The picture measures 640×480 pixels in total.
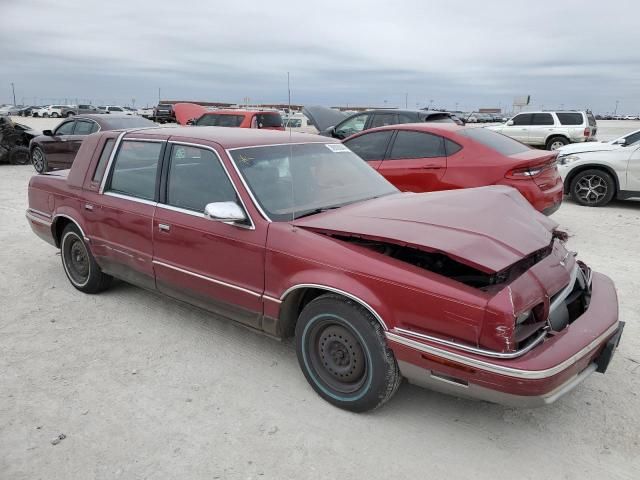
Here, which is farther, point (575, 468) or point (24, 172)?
point (24, 172)

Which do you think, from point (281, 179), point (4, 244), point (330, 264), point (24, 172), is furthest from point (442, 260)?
point (24, 172)

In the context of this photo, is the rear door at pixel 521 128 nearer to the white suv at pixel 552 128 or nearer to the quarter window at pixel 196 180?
the white suv at pixel 552 128

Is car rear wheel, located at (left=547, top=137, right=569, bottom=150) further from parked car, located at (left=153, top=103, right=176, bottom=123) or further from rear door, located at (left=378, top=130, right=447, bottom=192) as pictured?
parked car, located at (left=153, top=103, right=176, bottom=123)

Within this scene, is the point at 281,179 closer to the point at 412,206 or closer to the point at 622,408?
the point at 412,206

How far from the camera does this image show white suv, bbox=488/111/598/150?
58.4 feet

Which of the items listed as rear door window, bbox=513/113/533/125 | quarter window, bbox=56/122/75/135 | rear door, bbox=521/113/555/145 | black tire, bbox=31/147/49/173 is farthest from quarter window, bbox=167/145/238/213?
rear door window, bbox=513/113/533/125

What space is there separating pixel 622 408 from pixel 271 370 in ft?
7.44

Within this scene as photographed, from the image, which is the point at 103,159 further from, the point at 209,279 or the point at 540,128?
the point at 540,128

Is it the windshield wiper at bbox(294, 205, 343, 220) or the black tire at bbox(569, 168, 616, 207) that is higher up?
the windshield wiper at bbox(294, 205, 343, 220)

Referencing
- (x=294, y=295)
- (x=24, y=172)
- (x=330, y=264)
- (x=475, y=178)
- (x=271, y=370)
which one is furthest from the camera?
(x=24, y=172)

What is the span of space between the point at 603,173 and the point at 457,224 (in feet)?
Answer: 24.3

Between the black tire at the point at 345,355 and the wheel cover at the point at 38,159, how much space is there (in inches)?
472

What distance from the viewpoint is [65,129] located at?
1237cm

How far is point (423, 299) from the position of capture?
2.62 m
